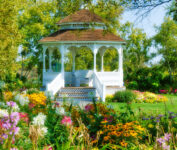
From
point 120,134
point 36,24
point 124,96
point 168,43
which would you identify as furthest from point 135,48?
point 120,134

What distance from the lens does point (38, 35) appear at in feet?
94.6

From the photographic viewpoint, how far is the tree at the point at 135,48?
34656mm

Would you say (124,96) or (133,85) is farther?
(133,85)

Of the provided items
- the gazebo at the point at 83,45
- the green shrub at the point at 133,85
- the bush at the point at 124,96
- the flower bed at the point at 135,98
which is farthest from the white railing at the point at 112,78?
the green shrub at the point at 133,85

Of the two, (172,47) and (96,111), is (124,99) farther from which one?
(172,47)

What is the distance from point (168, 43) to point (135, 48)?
6870 mm

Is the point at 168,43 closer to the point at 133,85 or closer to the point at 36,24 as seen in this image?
the point at 133,85

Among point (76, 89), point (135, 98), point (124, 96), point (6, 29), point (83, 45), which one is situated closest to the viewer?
point (6, 29)

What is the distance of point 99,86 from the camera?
18625 millimetres

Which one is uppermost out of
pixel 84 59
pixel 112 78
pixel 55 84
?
pixel 84 59

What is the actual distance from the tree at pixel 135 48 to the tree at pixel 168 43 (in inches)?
155

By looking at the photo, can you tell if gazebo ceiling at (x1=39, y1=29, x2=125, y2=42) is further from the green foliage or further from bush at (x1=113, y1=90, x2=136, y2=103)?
the green foliage

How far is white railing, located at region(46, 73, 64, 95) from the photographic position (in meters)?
18.5

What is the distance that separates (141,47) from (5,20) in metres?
22.1
